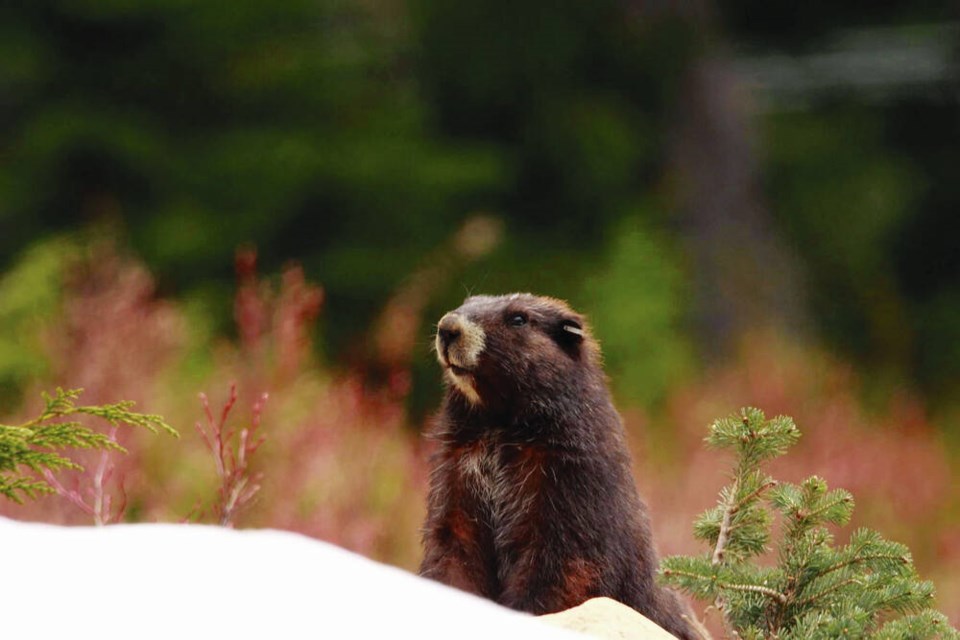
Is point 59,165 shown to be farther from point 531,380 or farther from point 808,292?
point 531,380

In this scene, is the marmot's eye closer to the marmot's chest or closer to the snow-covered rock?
the marmot's chest

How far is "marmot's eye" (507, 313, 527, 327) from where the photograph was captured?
400 cm

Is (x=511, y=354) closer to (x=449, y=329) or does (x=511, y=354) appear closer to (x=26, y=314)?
(x=449, y=329)

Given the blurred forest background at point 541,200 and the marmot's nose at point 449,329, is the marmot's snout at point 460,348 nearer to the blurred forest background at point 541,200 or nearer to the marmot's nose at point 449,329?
the marmot's nose at point 449,329

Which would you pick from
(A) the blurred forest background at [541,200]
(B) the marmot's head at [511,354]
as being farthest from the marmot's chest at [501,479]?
(A) the blurred forest background at [541,200]

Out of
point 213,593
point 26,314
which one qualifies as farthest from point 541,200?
point 213,593

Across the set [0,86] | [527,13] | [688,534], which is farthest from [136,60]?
[688,534]

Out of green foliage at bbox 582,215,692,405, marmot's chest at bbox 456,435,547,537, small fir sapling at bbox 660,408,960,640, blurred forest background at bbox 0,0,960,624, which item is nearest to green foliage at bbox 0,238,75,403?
blurred forest background at bbox 0,0,960,624

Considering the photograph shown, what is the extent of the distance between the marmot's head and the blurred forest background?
3.95 metres

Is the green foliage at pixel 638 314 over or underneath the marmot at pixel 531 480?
over

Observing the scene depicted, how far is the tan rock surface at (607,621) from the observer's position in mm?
3221

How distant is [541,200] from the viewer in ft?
49.4

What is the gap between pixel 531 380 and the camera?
3.89 metres

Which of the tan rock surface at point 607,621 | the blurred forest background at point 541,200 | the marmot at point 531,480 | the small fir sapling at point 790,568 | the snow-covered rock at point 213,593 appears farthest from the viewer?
the blurred forest background at point 541,200
